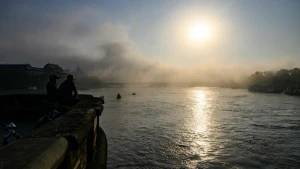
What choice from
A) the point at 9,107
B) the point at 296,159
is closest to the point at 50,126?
the point at 9,107

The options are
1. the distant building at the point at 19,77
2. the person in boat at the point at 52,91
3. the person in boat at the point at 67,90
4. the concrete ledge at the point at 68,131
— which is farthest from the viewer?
the distant building at the point at 19,77

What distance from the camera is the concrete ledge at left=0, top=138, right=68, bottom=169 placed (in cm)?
258

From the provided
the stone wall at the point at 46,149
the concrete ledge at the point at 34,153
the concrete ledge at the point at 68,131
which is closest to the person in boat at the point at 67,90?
the concrete ledge at the point at 68,131

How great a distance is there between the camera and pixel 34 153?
2.88 meters

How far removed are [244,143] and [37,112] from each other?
57.7 ft

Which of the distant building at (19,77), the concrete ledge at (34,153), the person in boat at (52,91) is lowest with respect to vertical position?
the concrete ledge at (34,153)

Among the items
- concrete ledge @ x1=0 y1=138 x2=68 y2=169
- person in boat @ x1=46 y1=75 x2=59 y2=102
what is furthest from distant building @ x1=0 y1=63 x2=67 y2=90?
concrete ledge @ x1=0 y1=138 x2=68 y2=169

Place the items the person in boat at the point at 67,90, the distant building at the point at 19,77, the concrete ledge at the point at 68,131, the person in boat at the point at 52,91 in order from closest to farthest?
the concrete ledge at the point at 68,131 → the person in boat at the point at 52,91 → the person in boat at the point at 67,90 → the distant building at the point at 19,77

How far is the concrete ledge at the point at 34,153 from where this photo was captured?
2576 millimetres

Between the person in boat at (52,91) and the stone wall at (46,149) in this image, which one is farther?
the person in boat at (52,91)

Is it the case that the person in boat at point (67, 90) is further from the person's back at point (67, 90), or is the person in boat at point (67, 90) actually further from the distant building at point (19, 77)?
the distant building at point (19, 77)

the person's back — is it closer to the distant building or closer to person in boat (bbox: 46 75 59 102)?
person in boat (bbox: 46 75 59 102)

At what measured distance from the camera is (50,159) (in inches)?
112

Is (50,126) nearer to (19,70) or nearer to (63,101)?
(63,101)
